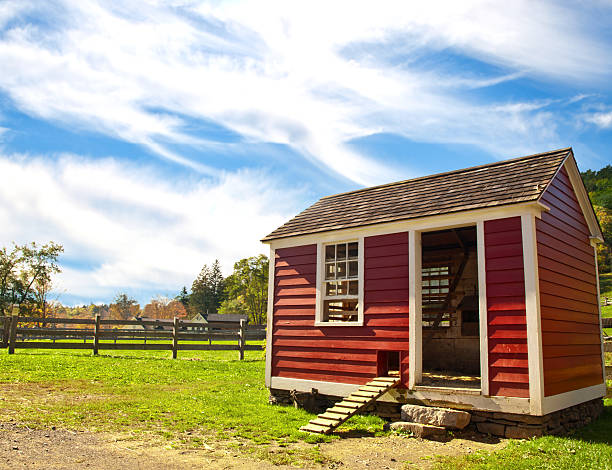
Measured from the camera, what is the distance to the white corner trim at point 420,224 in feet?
25.6

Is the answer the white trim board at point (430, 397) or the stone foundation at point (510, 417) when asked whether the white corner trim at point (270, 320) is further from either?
the stone foundation at point (510, 417)

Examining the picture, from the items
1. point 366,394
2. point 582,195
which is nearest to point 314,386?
point 366,394

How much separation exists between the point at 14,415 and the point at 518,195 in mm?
8716

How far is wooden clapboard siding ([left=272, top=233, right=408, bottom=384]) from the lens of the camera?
8.95 metres

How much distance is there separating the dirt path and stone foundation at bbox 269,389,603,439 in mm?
356

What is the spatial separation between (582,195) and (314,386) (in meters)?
6.77

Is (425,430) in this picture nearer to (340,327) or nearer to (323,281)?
(340,327)

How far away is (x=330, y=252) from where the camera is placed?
10406 millimetres

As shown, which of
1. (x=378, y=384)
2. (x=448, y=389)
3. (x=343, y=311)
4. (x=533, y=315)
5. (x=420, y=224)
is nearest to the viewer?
(x=533, y=315)

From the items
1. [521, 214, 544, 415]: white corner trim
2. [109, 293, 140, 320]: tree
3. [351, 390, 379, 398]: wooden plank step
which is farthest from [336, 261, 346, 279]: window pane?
[109, 293, 140, 320]: tree

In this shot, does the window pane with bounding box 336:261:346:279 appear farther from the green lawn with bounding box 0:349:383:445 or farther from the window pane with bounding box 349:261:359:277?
the green lawn with bounding box 0:349:383:445

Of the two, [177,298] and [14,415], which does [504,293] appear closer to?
[14,415]

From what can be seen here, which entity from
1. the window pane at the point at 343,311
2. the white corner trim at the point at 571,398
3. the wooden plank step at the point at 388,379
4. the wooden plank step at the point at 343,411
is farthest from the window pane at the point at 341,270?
the white corner trim at the point at 571,398

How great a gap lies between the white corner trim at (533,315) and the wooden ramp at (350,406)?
2.24 meters
